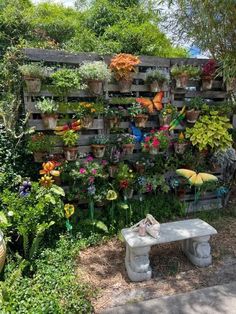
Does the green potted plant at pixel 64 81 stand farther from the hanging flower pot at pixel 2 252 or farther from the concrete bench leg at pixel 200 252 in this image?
the concrete bench leg at pixel 200 252

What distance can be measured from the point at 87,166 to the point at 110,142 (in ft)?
1.55

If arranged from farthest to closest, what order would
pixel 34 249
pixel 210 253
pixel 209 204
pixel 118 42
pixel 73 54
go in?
1. pixel 118 42
2. pixel 209 204
3. pixel 73 54
4. pixel 210 253
5. pixel 34 249

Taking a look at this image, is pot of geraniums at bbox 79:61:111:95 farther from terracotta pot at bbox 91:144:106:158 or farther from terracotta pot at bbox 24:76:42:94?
terracotta pot at bbox 91:144:106:158

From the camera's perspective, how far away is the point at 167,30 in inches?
197

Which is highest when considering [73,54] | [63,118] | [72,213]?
[73,54]

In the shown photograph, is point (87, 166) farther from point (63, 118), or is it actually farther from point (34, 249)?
point (34, 249)

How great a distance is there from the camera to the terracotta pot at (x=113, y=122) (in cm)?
394

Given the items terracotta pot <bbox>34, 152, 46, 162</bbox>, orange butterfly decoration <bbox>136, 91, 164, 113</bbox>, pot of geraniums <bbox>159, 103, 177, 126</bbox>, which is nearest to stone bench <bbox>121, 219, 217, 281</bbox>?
terracotta pot <bbox>34, 152, 46, 162</bbox>

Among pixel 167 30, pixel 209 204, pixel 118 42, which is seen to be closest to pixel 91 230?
pixel 209 204

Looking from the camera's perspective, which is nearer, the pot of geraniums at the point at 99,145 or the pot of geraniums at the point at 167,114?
the pot of geraniums at the point at 99,145

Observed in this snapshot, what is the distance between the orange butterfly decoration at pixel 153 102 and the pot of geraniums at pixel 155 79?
89 mm

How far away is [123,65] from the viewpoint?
3.78m

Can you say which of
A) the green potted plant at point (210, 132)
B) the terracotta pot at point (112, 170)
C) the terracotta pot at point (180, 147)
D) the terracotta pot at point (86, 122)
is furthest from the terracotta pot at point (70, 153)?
the green potted plant at point (210, 132)

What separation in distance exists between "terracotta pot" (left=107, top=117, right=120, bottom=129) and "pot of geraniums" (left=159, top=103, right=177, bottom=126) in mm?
633
